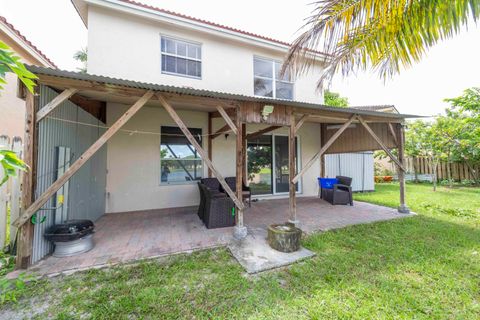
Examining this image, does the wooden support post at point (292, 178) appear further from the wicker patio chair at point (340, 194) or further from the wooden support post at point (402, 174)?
the wooden support post at point (402, 174)

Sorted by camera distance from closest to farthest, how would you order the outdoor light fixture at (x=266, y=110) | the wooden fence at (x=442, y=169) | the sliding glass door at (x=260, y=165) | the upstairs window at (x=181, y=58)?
1. the outdoor light fixture at (x=266, y=110)
2. the upstairs window at (x=181, y=58)
3. the sliding glass door at (x=260, y=165)
4. the wooden fence at (x=442, y=169)

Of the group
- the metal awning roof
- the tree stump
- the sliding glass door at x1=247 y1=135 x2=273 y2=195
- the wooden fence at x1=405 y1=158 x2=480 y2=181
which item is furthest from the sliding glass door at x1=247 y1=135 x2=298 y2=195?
the wooden fence at x1=405 y1=158 x2=480 y2=181

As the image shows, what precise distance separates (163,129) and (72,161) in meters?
2.80

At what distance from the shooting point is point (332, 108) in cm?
472

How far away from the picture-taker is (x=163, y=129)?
637 centimetres

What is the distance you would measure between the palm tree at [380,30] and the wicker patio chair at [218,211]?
3271 millimetres

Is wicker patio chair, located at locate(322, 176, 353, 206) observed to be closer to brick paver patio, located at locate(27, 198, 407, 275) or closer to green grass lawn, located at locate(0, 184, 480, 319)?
brick paver patio, located at locate(27, 198, 407, 275)

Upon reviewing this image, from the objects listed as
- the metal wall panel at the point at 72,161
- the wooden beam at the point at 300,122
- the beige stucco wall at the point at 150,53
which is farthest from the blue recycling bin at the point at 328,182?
the metal wall panel at the point at 72,161

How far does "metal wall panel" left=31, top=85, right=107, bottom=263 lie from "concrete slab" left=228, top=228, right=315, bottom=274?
3.15m

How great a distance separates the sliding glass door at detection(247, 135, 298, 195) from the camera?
24.9 feet

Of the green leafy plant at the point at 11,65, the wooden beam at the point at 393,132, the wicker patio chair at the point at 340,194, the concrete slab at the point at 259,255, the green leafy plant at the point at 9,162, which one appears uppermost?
the wooden beam at the point at 393,132

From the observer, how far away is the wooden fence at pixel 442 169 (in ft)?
38.4

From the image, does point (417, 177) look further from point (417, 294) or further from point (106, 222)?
point (106, 222)

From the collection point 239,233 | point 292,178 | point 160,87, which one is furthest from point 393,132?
point 160,87
